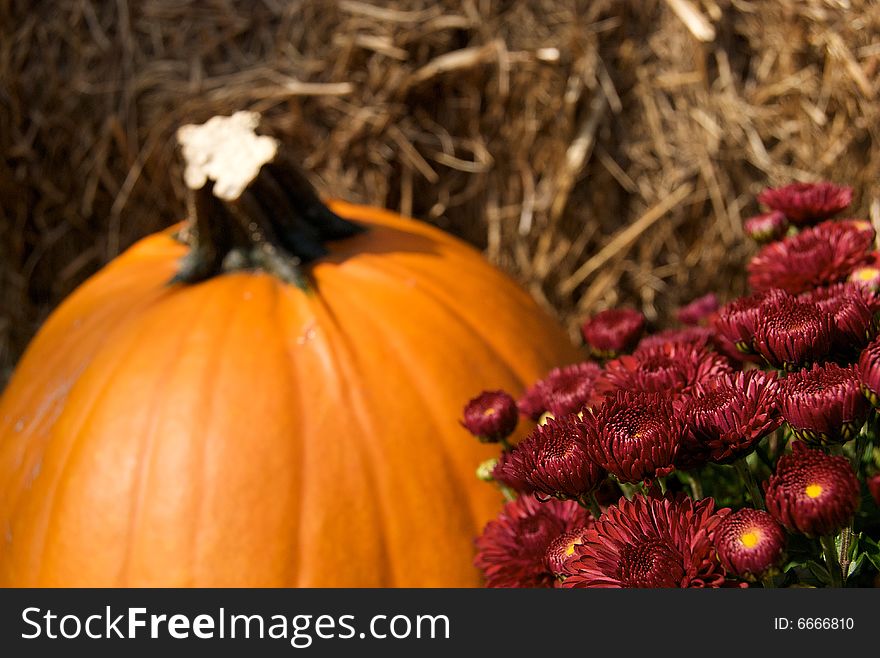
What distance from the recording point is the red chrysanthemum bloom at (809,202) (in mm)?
789

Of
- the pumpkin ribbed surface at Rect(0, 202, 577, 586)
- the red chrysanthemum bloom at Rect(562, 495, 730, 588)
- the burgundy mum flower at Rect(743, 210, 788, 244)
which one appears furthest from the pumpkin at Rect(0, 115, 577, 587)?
the red chrysanthemum bloom at Rect(562, 495, 730, 588)

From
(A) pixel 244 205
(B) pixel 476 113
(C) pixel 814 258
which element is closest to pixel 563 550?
(C) pixel 814 258

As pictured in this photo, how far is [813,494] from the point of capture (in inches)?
17.1

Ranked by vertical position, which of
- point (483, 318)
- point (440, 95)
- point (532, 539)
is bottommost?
point (532, 539)

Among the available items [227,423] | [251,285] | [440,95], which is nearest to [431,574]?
[227,423]

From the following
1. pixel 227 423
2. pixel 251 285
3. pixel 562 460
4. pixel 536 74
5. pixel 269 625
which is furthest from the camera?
pixel 536 74

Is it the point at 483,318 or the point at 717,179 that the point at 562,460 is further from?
the point at 717,179

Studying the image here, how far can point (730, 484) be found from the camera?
701 millimetres

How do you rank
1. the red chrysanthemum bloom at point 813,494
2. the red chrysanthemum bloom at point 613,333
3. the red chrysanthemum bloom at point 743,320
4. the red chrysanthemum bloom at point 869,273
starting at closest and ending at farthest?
the red chrysanthemum bloom at point 813,494, the red chrysanthemum bloom at point 743,320, the red chrysanthemum bloom at point 869,273, the red chrysanthemum bloom at point 613,333

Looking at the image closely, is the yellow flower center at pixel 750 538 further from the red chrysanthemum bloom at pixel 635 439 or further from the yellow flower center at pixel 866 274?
the yellow flower center at pixel 866 274

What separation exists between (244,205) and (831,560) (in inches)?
27.8

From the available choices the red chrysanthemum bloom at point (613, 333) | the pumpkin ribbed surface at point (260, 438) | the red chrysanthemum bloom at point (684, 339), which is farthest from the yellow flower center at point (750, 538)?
the pumpkin ribbed surface at point (260, 438)

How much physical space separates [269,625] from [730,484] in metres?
0.36

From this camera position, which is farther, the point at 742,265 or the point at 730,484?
the point at 742,265
